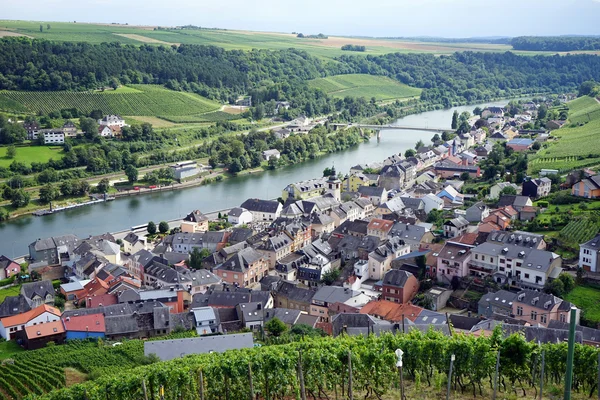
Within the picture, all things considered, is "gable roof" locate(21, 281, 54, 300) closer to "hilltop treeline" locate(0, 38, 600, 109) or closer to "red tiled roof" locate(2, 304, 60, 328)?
"red tiled roof" locate(2, 304, 60, 328)

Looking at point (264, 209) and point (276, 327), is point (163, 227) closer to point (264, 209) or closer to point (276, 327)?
point (264, 209)

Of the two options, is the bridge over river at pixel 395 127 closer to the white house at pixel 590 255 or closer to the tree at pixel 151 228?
the tree at pixel 151 228

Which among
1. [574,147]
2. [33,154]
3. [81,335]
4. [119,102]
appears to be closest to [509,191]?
[574,147]

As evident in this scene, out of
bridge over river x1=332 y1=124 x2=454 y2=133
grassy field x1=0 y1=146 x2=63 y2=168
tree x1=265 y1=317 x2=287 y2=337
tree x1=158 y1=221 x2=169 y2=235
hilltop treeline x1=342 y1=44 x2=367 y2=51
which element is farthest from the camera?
hilltop treeline x1=342 y1=44 x2=367 y2=51

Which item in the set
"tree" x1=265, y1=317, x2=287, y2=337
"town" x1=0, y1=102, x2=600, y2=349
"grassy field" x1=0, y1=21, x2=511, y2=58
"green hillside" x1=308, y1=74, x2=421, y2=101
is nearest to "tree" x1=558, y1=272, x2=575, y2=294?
"town" x1=0, y1=102, x2=600, y2=349

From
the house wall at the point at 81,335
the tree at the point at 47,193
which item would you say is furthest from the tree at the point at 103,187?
the house wall at the point at 81,335

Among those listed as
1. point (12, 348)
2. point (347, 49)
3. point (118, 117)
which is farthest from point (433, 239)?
point (347, 49)

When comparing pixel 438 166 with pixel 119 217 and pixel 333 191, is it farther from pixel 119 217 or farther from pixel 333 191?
pixel 119 217
